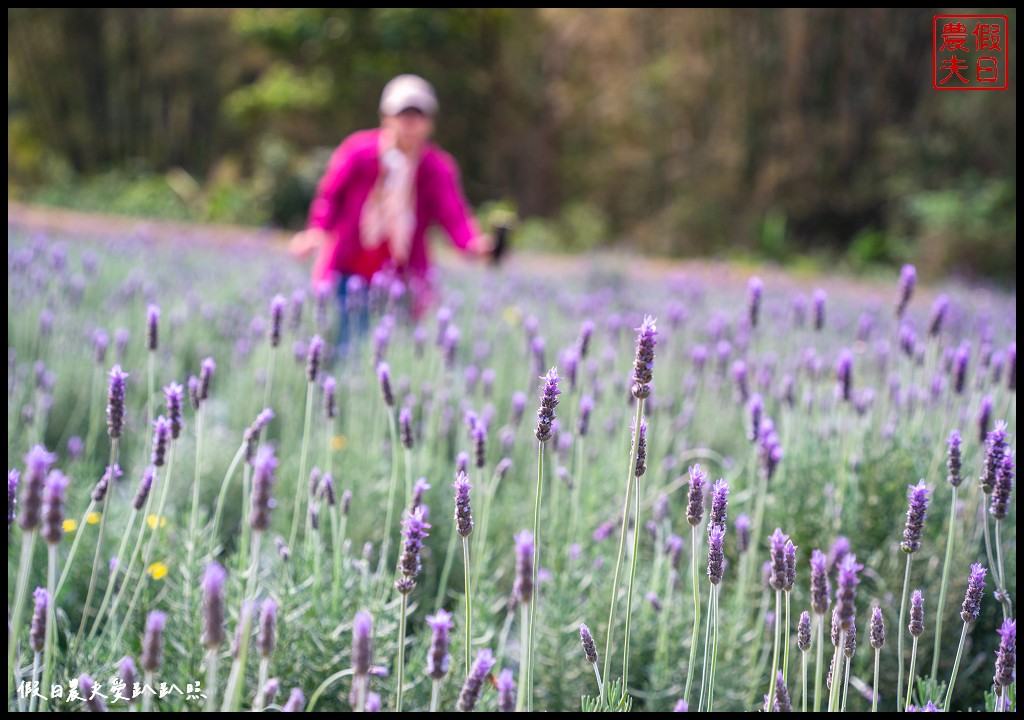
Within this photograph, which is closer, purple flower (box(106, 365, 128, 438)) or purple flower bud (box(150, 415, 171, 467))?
purple flower (box(106, 365, 128, 438))

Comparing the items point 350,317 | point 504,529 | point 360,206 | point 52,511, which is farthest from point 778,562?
point 360,206

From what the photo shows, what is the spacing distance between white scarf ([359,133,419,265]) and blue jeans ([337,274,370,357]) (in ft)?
0.82

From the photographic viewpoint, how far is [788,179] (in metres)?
12.7

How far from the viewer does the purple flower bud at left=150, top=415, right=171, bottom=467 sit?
1.24 m

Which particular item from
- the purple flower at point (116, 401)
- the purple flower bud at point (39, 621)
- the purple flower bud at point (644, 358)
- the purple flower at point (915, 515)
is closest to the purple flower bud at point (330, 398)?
the purple flower at point (116, 401)

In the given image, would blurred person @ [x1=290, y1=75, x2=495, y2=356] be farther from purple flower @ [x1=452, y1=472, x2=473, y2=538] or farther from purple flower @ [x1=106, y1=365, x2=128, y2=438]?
purple flower @ [x1=452, y1=472, x2=473, y2=538]

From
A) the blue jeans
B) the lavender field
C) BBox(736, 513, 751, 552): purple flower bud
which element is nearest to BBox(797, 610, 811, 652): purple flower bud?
the lavender field

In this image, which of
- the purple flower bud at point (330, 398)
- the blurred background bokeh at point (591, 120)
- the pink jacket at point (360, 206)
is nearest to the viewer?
the purple flower bud at point (330, 398)

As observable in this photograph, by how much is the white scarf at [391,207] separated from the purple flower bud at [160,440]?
2847 mm

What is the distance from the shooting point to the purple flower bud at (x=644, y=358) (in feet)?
3.20

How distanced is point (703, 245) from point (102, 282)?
9983mm

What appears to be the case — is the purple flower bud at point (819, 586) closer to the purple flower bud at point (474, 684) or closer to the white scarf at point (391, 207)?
the purple flower bud at point (474, 684)

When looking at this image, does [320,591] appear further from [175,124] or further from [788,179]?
[175,124]

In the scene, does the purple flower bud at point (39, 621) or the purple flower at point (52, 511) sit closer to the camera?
the purple flower at point (52, 511)
